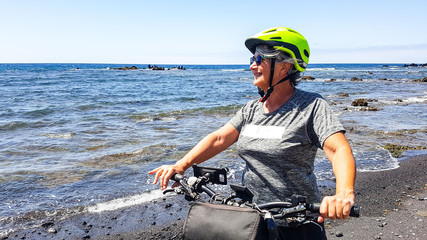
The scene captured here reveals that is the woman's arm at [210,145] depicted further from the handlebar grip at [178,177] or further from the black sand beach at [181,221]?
the black sand beach at [181,221]

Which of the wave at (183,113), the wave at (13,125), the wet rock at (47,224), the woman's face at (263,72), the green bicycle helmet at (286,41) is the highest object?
the green bicycle helmet at (286,41)

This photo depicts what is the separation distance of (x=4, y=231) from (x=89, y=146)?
7.02 meters

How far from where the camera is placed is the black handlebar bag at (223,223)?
2.04 metres

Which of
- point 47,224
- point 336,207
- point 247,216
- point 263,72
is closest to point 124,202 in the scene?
point 47,224

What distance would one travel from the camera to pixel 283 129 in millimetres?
2756

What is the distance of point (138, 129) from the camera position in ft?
56.5

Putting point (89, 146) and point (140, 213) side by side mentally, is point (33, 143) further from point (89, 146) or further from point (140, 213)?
point (140, 213)

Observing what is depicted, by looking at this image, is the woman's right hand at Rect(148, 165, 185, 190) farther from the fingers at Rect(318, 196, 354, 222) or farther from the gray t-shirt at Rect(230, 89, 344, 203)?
the fingers at Rect(318, 196, 354, 222)

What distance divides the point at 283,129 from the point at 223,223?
0.96 metres

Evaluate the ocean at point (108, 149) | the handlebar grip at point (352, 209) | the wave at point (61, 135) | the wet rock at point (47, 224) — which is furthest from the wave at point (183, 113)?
the handlebar grip at point (352, 209)

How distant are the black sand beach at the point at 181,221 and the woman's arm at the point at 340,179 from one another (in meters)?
4.25

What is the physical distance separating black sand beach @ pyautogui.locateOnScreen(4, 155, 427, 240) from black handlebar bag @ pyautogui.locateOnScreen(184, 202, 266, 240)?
424cm

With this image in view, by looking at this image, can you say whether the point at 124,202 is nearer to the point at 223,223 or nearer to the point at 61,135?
the point at 223,223

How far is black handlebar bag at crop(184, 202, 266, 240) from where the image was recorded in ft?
6.71
